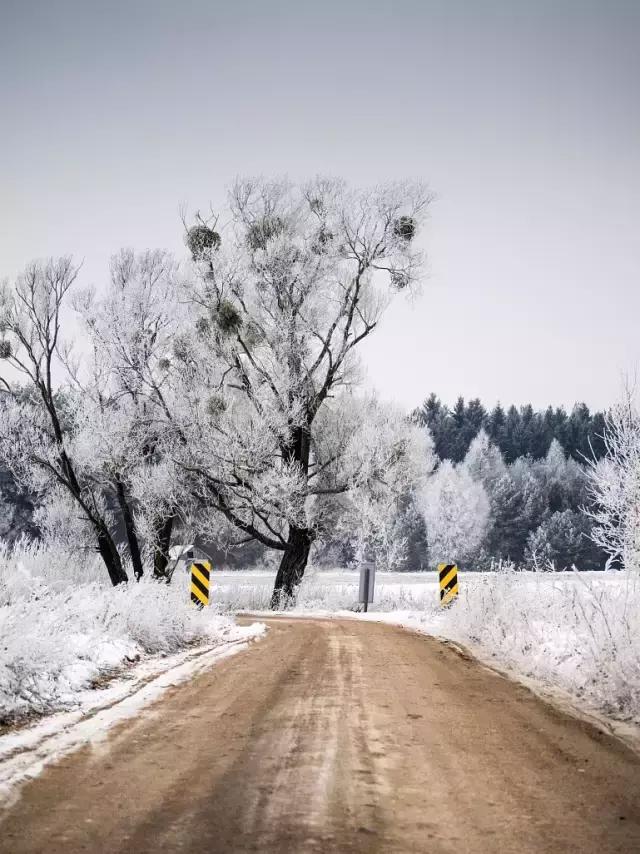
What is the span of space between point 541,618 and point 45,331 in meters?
16.2

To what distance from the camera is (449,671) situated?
320 inches

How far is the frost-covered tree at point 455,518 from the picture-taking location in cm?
6600

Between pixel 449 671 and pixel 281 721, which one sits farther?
pixel 449 671

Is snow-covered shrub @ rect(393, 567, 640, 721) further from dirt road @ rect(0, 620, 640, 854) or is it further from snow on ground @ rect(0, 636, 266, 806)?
snow on ground @ rect(0, 636, 266, 806)

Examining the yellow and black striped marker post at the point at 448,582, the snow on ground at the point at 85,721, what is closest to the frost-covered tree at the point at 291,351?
the yellow and black striped marker post at the point at 448,582

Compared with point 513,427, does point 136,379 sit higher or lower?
lower

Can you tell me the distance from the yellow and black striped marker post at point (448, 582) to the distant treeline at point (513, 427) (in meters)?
72.5

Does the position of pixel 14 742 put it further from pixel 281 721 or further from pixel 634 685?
pixel 634 685

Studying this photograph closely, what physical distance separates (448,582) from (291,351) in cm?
870

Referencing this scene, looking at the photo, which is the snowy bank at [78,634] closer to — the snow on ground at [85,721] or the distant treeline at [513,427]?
the snow on ground at [85,721]

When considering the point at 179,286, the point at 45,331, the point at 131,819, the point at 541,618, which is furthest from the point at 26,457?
the point at 131,819

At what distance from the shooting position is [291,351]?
2208 cm

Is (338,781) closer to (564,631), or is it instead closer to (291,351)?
(564,631)

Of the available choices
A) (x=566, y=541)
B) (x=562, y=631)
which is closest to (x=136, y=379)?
(x=562, y=631)
